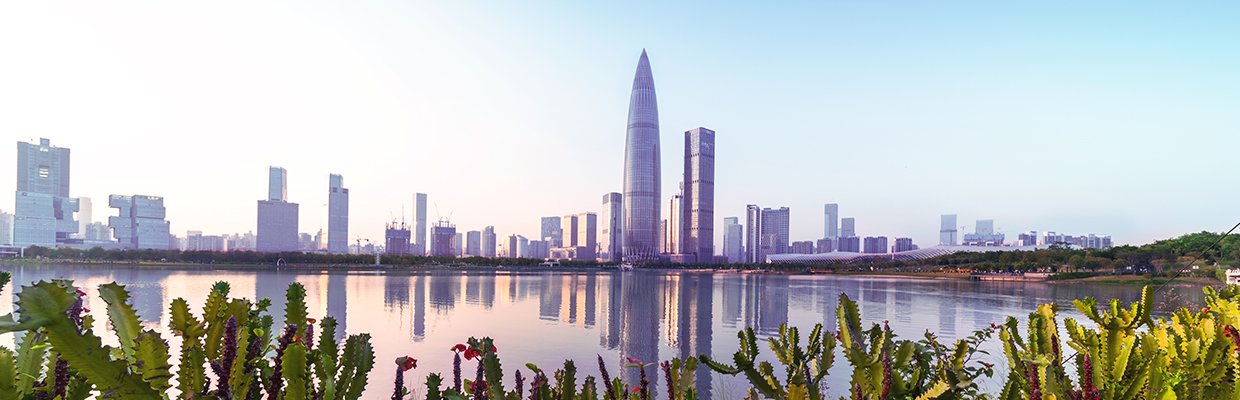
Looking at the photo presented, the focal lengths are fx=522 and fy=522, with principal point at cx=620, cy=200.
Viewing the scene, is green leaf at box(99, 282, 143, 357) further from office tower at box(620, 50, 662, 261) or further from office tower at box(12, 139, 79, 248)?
office tower at box(12, 139, 79, 248)

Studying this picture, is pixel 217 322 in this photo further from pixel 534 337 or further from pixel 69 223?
pixel 69 223

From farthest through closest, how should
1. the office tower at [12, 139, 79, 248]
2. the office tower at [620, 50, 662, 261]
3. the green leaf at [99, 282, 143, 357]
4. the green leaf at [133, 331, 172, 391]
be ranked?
the office tower at [620, 50, 662, 261] < the office tower at [12, 139, 79, 248] < the green leaf at [99, 282, 143, 357] < the green leaf at [133, 331, 172, 391]

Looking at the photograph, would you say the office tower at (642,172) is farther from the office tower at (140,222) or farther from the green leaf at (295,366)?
the green leaf at (295,366)

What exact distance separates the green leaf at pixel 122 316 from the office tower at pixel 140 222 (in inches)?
9397

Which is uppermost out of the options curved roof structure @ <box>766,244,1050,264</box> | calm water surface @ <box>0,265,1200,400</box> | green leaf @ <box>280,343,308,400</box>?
green leaf @ <box>280,343,308,400</box>

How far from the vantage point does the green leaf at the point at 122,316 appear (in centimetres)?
134

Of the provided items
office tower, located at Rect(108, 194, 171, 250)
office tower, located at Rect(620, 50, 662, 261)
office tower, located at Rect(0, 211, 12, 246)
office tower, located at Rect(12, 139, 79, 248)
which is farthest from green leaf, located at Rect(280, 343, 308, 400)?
office tower, located at Rect(0, 211, 12, 246)

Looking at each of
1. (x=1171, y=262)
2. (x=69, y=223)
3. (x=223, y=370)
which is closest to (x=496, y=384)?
(x=223, y=370)

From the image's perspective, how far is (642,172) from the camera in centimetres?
18525

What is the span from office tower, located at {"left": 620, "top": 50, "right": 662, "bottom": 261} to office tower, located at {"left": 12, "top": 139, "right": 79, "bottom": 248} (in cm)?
16830

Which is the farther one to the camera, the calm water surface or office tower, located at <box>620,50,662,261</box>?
office tower, located at <box>620,50,662,261</box>

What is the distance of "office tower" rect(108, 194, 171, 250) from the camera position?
180125 millimetres

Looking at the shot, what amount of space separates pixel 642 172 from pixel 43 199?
621 feet

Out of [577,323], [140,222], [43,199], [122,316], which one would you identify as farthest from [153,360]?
[140,222]
